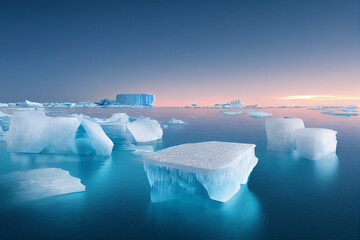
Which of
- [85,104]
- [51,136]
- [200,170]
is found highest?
[85,104]

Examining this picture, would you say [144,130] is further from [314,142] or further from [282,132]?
[314,142]

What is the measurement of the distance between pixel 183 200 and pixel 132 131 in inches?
241

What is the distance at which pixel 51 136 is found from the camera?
21.0ft

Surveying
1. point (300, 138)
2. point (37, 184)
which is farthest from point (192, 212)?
point (300, 138)

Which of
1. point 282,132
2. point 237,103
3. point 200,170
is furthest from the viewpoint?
point 237,103

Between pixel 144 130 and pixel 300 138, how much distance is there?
19.2 ft

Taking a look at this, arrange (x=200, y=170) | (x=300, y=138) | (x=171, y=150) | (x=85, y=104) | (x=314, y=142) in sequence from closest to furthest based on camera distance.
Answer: (x=200, y=170) < (x=171, y=150) < (x=314, y=142) < (x=300, y=138) < (x=85, y=104)

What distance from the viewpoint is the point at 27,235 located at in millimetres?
2473

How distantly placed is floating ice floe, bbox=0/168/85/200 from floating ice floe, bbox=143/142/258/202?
1.57 meters

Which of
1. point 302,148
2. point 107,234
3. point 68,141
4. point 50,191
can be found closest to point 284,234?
point 107,234

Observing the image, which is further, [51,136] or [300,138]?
[51,136]

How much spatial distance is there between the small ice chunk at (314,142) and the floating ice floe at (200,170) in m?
3.20

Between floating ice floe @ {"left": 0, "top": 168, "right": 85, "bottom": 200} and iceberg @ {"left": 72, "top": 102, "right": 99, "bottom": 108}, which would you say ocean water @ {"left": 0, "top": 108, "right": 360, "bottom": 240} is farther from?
iceberg @ {"left": 72, "top": 102, "right": 99, "bottom": 108}

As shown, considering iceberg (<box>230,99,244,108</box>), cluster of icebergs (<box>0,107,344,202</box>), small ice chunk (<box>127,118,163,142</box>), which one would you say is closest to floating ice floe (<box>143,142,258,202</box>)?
cluster of icebergs (<box>0,107,344,202</box>)
